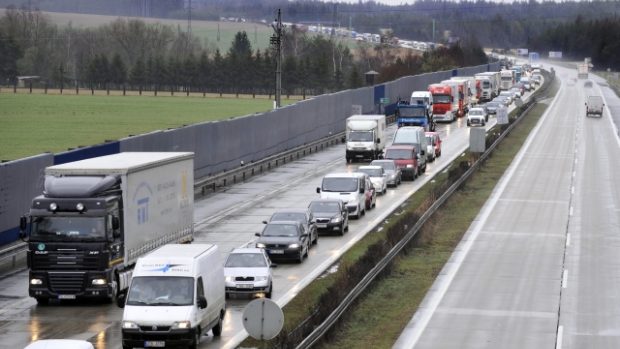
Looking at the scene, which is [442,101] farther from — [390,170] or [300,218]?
[300,218]

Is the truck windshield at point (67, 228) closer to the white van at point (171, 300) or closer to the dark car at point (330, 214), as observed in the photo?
the white van at point (171, 300)

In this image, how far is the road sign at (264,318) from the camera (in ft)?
69.1

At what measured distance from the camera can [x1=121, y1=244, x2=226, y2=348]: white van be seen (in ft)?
82.6

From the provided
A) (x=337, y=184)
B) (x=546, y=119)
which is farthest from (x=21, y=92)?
(x=337, y=184)

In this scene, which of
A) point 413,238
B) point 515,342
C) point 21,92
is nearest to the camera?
point 515,342

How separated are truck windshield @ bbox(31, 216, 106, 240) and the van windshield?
20.6 meters

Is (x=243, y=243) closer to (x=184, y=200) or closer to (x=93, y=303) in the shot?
(x=184, y=200)

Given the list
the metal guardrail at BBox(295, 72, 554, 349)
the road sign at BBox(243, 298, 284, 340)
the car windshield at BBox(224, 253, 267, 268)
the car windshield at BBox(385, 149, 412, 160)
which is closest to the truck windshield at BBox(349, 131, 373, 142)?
the metal guardrail at BBox(295, 72, 554, 349)

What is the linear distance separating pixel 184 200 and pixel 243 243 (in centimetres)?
598

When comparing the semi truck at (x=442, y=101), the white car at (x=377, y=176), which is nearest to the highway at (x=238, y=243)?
the white car at (x=377, y=176)

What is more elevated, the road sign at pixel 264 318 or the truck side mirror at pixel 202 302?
the road sign at pixel 264 318

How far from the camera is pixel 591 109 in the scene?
121m

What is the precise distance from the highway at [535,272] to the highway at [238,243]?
4.02 metres

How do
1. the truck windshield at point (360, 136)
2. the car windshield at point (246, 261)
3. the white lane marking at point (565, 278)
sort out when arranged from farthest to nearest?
the truck windshield at point (360, 136) → the white lane marking at point (565, 278) → the car windshield at point (246, 261)
